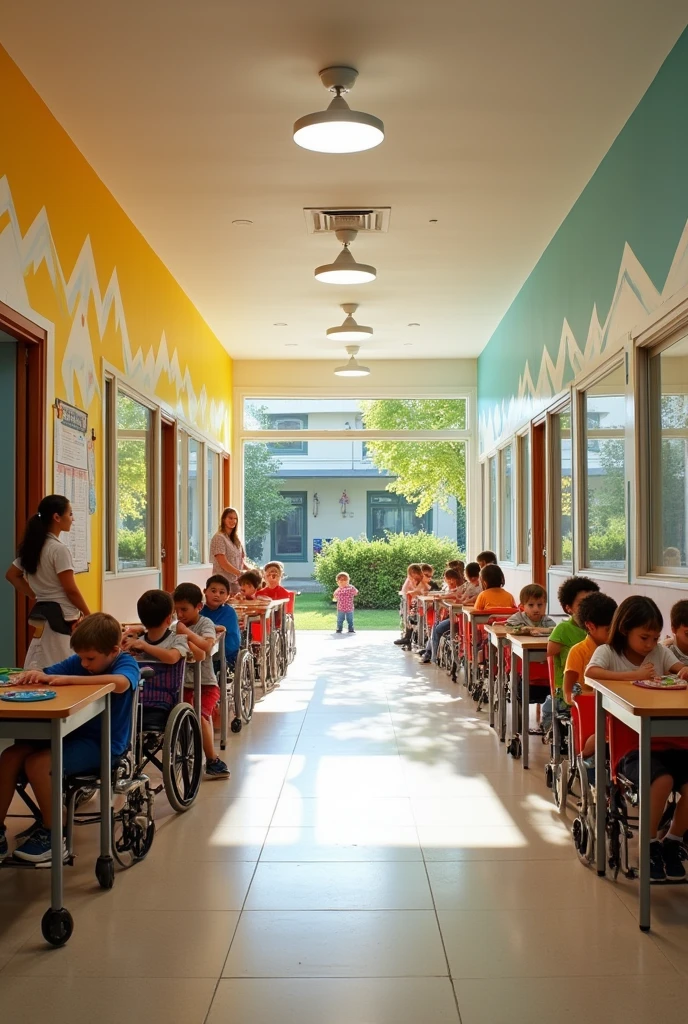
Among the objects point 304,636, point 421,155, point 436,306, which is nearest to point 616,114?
point 421,155

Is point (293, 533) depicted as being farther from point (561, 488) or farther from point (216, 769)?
point (216, 769)

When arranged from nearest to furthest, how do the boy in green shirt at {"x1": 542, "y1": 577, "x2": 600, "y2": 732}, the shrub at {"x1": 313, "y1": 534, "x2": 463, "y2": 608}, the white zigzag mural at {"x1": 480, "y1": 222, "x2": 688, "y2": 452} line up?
the boy in green shirt at {"x1": 542, "y1": 577, "x2": 600, "y2": 732} → the white zigzag mural at {"x1": 480, "y1": 222, "x2": 688, "y2": 452} → the shrub at {"x1": 313, "y1": 534, "x2": 463, "y2": 608}

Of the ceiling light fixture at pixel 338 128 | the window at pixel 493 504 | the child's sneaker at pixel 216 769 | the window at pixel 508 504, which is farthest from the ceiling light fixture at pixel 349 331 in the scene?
the child's sneaker at pixel 216 769

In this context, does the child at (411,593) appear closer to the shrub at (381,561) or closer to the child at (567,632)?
the shrub at (381,561)

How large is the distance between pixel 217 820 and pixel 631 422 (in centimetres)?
318

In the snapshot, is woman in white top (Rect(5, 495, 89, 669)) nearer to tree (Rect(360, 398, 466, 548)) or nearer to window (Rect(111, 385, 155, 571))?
window (Rect(111, 385, 155, 571))

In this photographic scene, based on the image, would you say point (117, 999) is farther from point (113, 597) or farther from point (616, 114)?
point (616, 114)

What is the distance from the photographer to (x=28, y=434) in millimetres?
5297

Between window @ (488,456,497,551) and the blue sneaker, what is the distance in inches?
350

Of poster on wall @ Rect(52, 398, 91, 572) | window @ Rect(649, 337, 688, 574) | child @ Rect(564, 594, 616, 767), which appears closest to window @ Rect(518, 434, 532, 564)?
window @ Rect(649, 337, 688, 574)

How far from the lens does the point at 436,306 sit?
405 inches

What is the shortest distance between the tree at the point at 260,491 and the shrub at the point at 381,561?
545 cm

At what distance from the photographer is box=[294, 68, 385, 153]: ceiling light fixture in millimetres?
4586

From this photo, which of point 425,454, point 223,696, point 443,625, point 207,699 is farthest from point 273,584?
point 425,454
